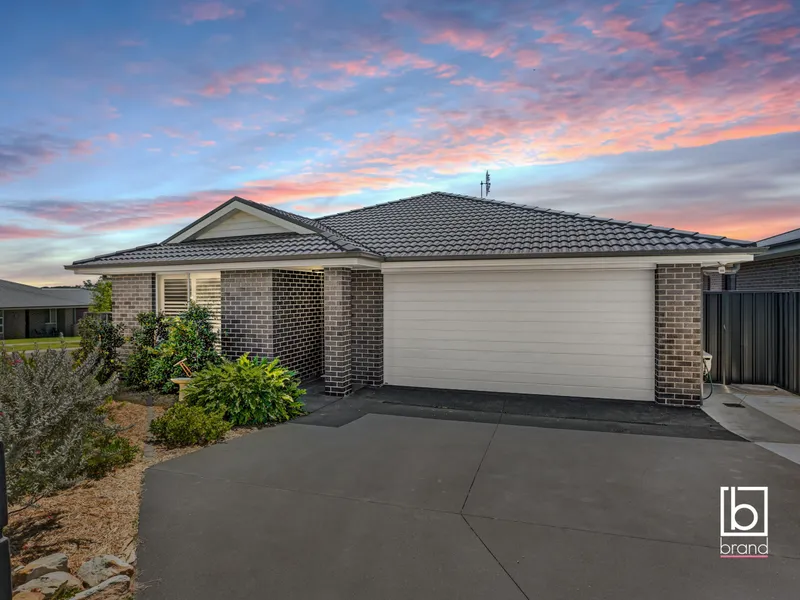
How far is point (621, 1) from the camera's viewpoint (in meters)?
7.41

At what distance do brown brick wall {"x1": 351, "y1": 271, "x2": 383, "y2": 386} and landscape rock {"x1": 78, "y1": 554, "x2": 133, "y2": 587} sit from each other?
6.94m

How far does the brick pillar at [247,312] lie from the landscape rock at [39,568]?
19.6 ft

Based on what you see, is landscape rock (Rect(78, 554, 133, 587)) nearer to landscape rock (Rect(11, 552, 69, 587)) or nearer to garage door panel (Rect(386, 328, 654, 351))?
landscape rock (Rect(11, 552, 69, 587))

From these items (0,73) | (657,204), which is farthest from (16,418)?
(657,204)

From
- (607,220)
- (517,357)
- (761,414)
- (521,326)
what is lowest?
(761,414)

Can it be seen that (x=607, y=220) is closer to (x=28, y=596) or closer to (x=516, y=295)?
(x=516, y=295)

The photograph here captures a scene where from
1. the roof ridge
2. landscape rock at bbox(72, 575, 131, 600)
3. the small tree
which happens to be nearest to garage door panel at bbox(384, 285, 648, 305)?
the roof ridge

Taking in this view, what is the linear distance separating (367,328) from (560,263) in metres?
4.44

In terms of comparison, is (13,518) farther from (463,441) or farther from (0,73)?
(0,73)

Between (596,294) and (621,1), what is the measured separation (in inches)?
201

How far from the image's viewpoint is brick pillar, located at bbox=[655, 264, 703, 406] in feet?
26.1

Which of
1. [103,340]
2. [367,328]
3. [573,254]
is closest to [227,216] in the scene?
[103,340]

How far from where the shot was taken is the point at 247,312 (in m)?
9.52

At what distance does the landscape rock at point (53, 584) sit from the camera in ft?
9.73
